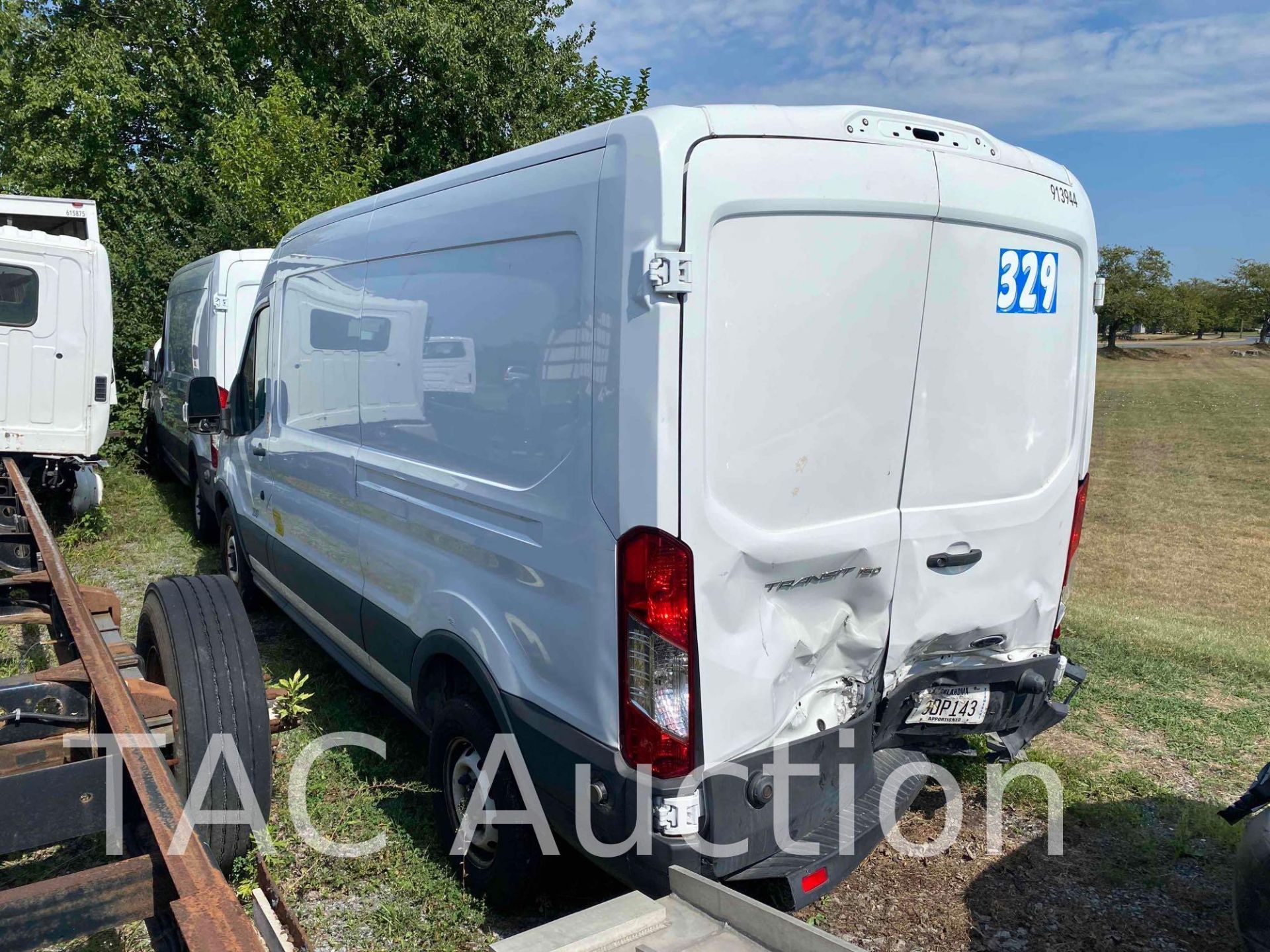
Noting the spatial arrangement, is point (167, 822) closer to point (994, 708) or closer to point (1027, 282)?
point (994, 708)

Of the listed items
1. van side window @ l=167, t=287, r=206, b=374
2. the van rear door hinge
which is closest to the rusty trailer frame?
the van rear door hinge

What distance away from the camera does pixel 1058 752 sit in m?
4.65

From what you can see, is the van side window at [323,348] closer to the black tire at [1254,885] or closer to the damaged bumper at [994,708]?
the damaged bumper at [994,708]

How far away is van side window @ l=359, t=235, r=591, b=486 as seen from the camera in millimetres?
2832

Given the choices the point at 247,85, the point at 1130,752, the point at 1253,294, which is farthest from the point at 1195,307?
the point at 1130,752

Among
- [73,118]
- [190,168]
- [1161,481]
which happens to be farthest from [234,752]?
[1161,481]

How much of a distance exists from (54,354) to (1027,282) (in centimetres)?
804

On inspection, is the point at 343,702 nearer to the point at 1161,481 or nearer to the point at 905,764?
the point at 905,764

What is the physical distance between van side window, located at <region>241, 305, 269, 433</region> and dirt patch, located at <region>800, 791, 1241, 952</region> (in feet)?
13.5

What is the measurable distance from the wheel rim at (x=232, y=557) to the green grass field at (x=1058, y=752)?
321mm

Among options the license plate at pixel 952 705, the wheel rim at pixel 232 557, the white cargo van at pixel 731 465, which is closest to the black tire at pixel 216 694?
the white cargo van at pixel 731 465

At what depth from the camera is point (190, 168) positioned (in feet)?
55.7

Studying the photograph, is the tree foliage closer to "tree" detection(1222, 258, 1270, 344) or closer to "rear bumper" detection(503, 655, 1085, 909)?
"rear bumper" detection(503, 655, 1085, 909)

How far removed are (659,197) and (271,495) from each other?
382 centimetres
